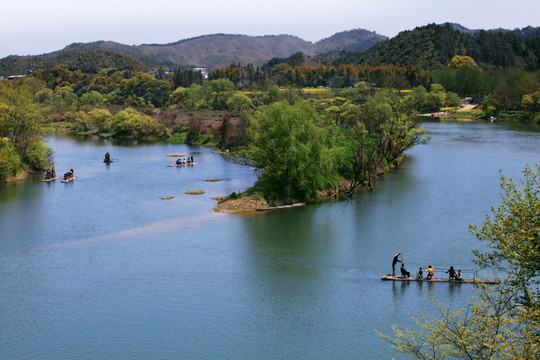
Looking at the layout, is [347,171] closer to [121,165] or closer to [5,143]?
[121,165]

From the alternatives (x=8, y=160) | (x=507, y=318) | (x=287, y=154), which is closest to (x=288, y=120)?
(x=287, y=154)

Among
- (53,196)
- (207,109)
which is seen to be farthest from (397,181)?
(207,109)

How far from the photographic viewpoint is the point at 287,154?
5275 cm

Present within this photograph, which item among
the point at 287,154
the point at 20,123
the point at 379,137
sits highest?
the point at 20,123

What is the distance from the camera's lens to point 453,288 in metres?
33.9

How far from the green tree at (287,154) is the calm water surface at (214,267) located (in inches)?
106

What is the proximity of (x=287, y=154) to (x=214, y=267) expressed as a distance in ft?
57.3

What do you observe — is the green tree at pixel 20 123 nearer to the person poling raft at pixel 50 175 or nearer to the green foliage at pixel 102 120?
the person poling raft at pixel 50 175

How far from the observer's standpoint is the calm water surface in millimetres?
28938

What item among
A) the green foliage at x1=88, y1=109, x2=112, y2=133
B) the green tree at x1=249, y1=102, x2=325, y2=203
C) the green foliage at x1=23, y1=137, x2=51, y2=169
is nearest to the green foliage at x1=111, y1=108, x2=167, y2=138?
the green foliage at x1=88, y1=109, x2=112, y2=133

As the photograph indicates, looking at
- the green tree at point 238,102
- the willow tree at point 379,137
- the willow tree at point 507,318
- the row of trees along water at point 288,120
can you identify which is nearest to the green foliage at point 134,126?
the row of trees along water at point 288,120

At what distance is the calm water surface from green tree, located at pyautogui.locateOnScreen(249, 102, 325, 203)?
2.69 m

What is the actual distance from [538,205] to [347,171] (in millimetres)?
40788

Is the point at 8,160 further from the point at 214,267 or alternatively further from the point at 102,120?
the point at 102,120
